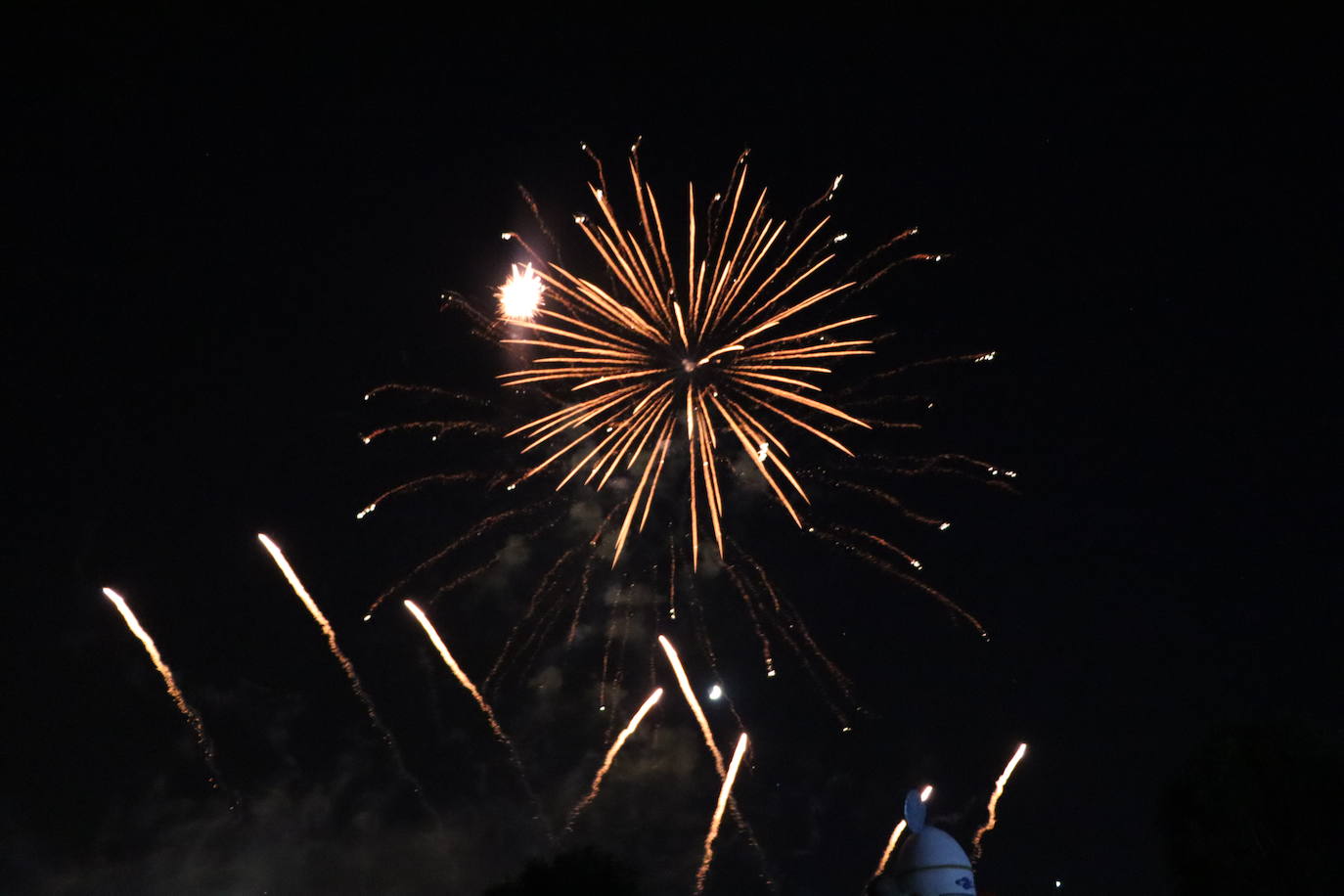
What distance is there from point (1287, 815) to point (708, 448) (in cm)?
2264

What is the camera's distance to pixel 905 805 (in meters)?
28.2

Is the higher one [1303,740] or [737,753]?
[737,753]

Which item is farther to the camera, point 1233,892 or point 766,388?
point 1233,892

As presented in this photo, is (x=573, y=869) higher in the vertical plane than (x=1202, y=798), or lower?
higher

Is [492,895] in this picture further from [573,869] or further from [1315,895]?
[1315,895]

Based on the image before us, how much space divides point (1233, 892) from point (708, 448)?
21.6 meters

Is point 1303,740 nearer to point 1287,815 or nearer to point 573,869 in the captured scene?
point 1287,815

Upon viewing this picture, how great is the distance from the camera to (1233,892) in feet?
113

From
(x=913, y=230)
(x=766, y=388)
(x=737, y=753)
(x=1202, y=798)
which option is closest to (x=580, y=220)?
(x=766, y=388)

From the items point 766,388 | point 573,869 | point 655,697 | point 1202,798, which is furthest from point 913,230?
point 573,869

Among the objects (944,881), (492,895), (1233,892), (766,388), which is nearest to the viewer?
(944,881)

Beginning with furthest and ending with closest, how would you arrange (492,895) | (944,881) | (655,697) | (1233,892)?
(492,895), (1233,892), (655,697), (944,881)

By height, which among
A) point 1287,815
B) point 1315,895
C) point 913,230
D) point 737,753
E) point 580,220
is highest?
point 580,220

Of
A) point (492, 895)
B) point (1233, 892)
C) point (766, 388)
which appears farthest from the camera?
point (492, 895)
